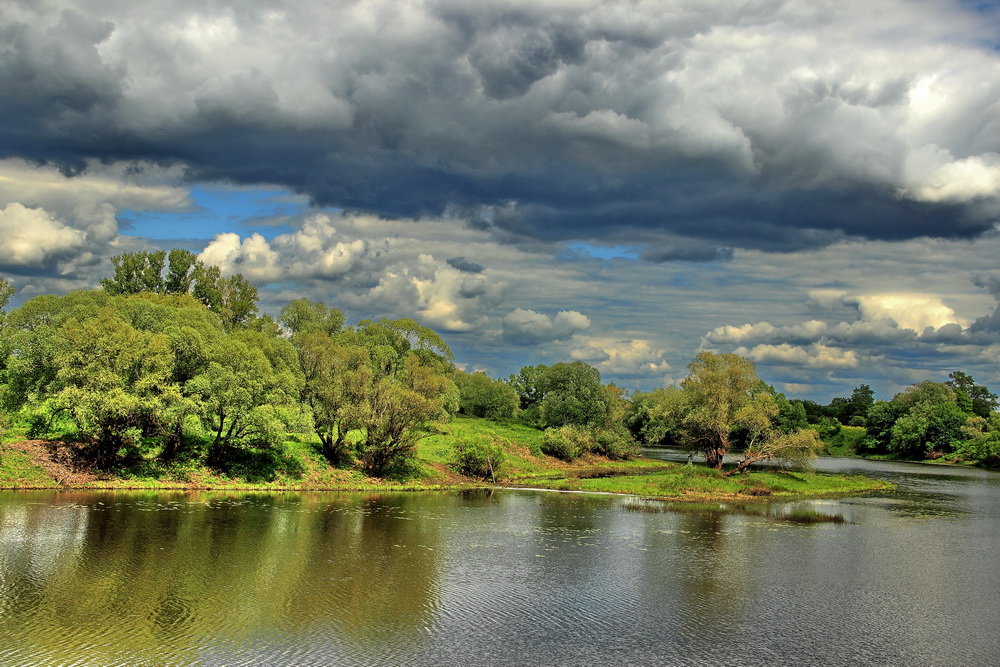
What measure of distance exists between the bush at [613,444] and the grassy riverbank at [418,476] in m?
4.47

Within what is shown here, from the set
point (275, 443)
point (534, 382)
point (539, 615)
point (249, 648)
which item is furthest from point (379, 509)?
point (534, 382)

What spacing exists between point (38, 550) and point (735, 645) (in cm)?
3587

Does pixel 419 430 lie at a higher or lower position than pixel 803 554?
higher

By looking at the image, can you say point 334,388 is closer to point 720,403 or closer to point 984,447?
point 720,403

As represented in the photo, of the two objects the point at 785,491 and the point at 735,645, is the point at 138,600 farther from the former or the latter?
the point at 785,491

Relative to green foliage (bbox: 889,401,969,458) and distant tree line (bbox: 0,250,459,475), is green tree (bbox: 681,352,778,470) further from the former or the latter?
green foliage (bbox: 889,401,969,458)

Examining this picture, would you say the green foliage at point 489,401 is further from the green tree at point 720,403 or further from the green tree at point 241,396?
the green tree at point 241,396

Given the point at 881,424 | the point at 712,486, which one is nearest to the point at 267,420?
the point at 712,486

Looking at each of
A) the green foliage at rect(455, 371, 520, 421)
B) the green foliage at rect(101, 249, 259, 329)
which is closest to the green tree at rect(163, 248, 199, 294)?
the green foliage at rect(101, 249, 259, 329)

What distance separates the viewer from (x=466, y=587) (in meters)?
36.7

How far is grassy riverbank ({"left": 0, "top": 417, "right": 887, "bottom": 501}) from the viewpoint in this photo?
62.7 metres

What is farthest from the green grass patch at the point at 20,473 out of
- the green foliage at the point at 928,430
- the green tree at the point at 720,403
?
the green foliage at the point at 928,430

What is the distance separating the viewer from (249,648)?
26500 mm

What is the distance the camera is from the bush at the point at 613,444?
11994 cm
